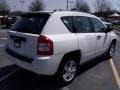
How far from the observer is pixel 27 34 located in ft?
17.1

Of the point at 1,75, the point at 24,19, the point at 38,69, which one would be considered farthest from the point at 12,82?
the point at 24,19

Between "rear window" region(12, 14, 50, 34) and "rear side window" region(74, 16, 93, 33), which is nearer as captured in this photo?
"rear window" region(12, 14, 50, 34)

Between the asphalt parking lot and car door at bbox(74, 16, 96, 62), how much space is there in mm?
544

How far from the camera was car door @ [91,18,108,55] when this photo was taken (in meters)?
7.03

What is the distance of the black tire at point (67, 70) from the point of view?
17.8 ft

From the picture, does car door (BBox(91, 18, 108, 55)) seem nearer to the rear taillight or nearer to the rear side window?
the rear side window

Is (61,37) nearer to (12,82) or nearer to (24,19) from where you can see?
(24,19)

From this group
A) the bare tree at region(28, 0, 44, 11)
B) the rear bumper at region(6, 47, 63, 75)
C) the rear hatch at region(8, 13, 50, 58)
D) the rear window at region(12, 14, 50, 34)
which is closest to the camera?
the rear bumper at region(6, 47, 63, 75)

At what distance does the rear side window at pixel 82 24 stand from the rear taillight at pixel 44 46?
131 centimetres

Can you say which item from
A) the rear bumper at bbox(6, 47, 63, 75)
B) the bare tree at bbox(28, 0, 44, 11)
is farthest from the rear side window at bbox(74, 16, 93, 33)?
the bare tree at bbox(28, 0, 44, 11)

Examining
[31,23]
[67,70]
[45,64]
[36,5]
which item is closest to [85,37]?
[67,70]

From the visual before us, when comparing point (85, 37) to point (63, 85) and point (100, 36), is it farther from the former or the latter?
point (63, 85)

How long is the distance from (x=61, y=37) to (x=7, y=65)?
2919 mm

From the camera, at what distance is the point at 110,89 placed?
544cm
